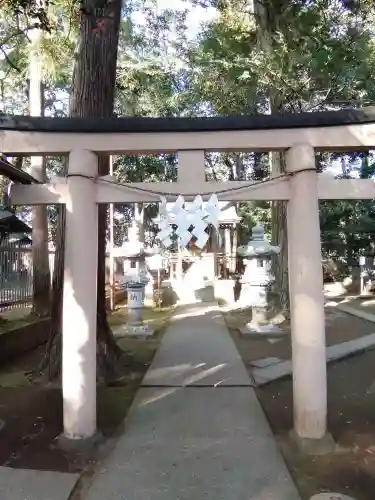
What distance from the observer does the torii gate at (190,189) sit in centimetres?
418

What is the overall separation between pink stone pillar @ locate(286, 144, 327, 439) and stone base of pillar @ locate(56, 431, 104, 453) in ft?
6.23

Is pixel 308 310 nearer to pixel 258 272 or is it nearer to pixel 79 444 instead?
pixel 79 444

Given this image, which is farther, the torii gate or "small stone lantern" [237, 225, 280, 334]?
"small stone lantern" [237, 225, 280, 334]

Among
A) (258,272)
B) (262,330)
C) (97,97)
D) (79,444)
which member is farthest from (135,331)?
(79,444)

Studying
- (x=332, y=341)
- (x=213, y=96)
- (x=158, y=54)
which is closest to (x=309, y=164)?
(x=332, y=341)

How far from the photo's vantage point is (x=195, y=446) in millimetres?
4227

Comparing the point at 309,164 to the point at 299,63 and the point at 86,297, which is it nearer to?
the point at 86,297

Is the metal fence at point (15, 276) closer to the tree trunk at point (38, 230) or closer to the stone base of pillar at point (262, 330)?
the tree trunk at point (38, 230)

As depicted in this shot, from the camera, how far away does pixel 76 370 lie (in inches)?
164

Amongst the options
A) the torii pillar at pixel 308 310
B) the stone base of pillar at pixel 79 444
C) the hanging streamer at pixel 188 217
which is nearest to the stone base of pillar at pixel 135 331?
the stone base of pillar at pixel 79 444

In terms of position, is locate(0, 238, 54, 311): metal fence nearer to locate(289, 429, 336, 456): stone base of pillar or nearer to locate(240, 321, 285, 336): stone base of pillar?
locate(240, 321, 285, 336): stone base of pillar

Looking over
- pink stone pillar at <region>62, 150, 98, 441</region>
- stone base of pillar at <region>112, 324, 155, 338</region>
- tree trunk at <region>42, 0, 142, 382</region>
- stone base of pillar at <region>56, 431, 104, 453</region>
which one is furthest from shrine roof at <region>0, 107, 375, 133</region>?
stone base of pillar at <region>112, 324, 155, 338</region>

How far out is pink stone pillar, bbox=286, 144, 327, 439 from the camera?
4.16 m

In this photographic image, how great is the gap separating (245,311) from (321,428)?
11.4m
